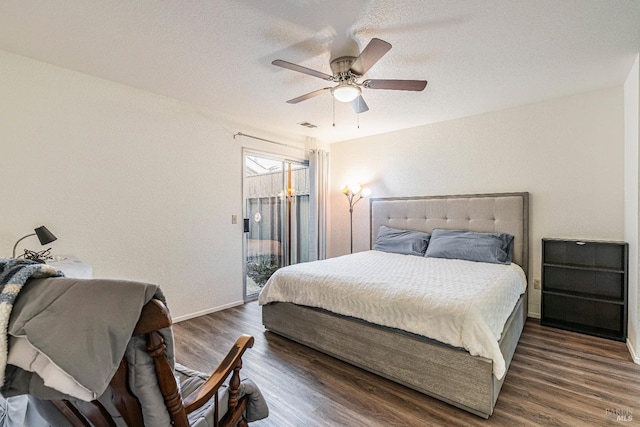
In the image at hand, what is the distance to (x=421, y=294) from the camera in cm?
208

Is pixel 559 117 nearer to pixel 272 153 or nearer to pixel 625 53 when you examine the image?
pixel 625 53

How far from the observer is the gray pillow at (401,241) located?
12.6 ft

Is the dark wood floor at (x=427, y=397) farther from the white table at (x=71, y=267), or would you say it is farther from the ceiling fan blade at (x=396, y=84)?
the ceiling fan blade at (x=396, y=84)

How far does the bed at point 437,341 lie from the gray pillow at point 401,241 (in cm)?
27

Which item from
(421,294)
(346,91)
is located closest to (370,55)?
(346,91)

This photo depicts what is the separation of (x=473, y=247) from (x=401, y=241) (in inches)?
35.9

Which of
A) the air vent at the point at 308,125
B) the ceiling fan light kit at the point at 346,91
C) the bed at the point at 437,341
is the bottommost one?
the bed at the point at 437,341

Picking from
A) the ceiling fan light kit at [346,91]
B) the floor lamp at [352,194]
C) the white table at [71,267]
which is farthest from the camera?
the floor lamp at [352,194]

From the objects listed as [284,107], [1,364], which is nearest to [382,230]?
[284,107]

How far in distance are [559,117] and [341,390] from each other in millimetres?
3589

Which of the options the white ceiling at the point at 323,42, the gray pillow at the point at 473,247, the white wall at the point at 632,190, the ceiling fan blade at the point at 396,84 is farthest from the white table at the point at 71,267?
the white wall at the point at 632,190

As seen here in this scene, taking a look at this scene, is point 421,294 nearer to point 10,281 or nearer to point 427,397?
point 427,397

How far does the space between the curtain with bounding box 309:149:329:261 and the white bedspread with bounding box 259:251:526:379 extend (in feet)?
5.03

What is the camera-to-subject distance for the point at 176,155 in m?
3.32
